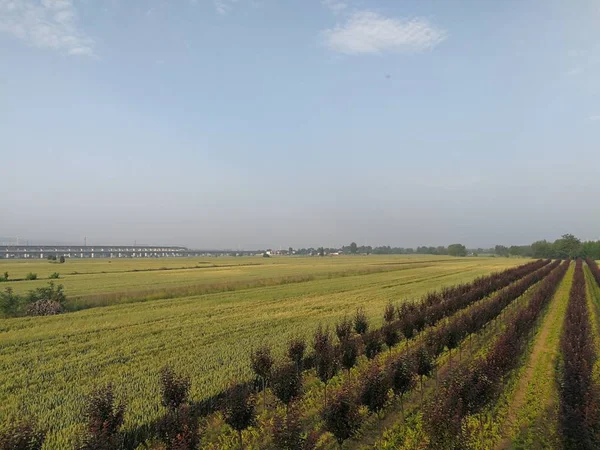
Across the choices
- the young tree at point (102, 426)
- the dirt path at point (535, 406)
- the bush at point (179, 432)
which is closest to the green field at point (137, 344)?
the young tree at point (102, 426)

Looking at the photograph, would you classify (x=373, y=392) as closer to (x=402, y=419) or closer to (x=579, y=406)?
(x=402, y=419)

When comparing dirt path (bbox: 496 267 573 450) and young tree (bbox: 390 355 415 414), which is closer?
dirt path (bbox: 496 267 573 450)

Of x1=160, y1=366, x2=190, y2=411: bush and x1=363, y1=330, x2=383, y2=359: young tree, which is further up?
x1=160, y1=366, x2=190, y2=411: bush

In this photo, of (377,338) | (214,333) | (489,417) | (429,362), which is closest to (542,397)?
(489,417)

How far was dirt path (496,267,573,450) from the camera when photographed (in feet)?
28.3

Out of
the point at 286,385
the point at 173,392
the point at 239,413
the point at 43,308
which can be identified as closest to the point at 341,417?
the point at 239,413

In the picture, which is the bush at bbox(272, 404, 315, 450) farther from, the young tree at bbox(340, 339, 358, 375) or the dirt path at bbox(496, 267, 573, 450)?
the young tree at bbox(340, 339, 358, 375)

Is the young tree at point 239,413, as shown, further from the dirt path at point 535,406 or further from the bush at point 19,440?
the dirt path at point 535,406

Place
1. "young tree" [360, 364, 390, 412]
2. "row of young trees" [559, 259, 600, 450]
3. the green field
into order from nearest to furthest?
1. "row of young trees" [559, 259, 600, 450]
2. "young tree" [360, 364, 390, 412]
3. the green field

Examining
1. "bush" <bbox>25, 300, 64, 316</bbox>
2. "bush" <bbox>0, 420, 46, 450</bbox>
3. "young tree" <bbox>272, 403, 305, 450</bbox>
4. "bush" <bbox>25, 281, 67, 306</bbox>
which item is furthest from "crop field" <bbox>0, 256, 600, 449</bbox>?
"bush" <bbox>25, 281, 67, 306</bbox>

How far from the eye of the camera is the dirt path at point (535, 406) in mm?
8641

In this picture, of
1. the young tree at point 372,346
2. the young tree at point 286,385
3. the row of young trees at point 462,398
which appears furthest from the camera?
the young tree at point 372,346

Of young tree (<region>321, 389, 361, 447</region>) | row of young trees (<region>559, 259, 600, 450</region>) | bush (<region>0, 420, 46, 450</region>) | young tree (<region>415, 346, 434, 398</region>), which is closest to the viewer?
bush (<region>0, 420, 46, 450</region>)

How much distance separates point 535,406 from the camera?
10398 millimetres
